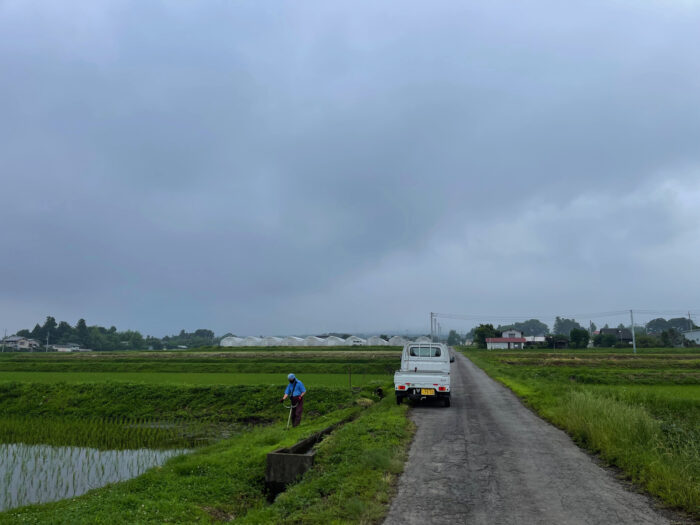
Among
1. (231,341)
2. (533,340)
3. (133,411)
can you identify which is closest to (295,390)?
(133,411)

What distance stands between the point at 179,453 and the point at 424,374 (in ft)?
29.2

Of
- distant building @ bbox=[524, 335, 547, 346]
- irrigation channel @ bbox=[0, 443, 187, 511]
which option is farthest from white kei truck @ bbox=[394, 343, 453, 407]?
distant building @ bbox=[524, 335, 547, 346]

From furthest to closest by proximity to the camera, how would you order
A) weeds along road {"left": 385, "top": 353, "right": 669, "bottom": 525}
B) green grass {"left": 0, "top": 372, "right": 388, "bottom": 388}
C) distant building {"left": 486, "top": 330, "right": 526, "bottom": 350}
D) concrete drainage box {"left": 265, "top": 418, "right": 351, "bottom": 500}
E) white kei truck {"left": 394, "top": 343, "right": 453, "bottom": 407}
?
1. distant building {"left": 486, "top": 330, "right": 526, "bottom": 350}
2. green grass {"left": 0, "top": 372, "right": 388, "bottom": 388}
3. white kei truck {"left": 394, "top": 343, "right": 453, "bottom": 407}
4. concrete drainage box {"left": 265, "top": 418, "right": 351, "bottom": 500}
5. weeds along road {"left": 385, "top": 353, "right": 669, "bottom": 525}

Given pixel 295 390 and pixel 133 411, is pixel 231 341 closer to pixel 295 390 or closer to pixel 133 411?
pixel 133 411

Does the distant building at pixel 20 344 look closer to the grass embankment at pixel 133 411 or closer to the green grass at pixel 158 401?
the green grass at pixel 158 401

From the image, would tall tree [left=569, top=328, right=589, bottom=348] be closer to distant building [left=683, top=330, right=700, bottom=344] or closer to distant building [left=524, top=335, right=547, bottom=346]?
distant building [left=524, top=335, right=547, bottom=346]

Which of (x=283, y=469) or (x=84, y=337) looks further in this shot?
(x=84, y=337)

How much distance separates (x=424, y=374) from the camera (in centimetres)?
1648

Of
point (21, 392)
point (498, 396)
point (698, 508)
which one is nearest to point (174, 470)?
point (698, 508)

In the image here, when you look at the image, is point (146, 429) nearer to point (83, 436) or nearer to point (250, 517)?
point (83, 436)

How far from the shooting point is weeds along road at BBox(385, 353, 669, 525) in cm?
600

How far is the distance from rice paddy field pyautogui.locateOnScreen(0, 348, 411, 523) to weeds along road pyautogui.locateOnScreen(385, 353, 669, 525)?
553mm

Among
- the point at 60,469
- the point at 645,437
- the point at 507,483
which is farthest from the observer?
the point at 60,469

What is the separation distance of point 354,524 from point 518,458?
5.02 meters
